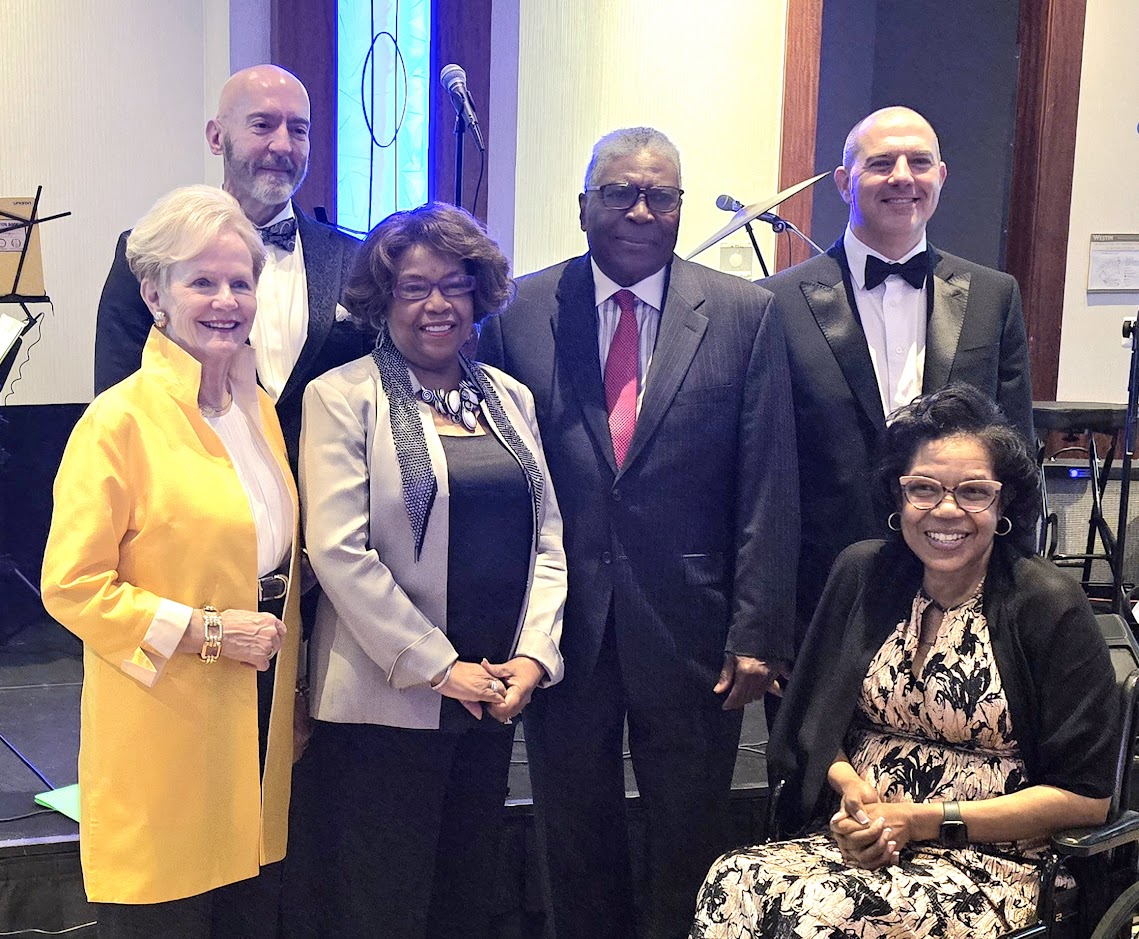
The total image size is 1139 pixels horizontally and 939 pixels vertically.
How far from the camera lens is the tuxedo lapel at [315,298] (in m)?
2.51

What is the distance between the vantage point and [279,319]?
2.55 m

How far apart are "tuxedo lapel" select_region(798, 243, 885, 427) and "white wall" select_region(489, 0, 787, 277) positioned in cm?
230

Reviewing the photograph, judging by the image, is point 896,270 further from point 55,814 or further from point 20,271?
point 20,271

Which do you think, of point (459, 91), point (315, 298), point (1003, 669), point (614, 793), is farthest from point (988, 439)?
point (459, 91)

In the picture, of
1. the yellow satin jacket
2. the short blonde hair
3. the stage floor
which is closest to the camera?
Answer: the yellow satin jacket

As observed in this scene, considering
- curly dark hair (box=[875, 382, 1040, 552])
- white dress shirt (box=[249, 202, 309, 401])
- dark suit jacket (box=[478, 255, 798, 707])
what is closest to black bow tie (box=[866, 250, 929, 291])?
dark suit jacket (box=[478, 255, 798, 707])

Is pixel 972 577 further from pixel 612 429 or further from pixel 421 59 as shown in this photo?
pixel 421 59

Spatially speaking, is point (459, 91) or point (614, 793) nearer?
point (614, 793)

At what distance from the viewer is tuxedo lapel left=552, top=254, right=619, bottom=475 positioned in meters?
2.38

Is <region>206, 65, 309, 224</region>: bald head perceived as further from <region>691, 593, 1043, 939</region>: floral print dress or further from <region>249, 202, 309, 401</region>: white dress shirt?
<region>691, 593, 1043, 939</region>: floral print dress

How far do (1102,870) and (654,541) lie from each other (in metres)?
0.96

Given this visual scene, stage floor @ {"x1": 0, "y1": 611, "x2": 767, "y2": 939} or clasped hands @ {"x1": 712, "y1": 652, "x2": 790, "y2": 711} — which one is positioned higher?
clasped hands @ {"x1": 712, "y1": 652, "x2": 790, "y2": 711}

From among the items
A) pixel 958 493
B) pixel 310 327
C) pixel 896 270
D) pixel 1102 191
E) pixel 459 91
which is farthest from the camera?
pixel 1102 191

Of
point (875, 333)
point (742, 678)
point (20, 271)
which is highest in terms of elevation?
point (20, 271)
